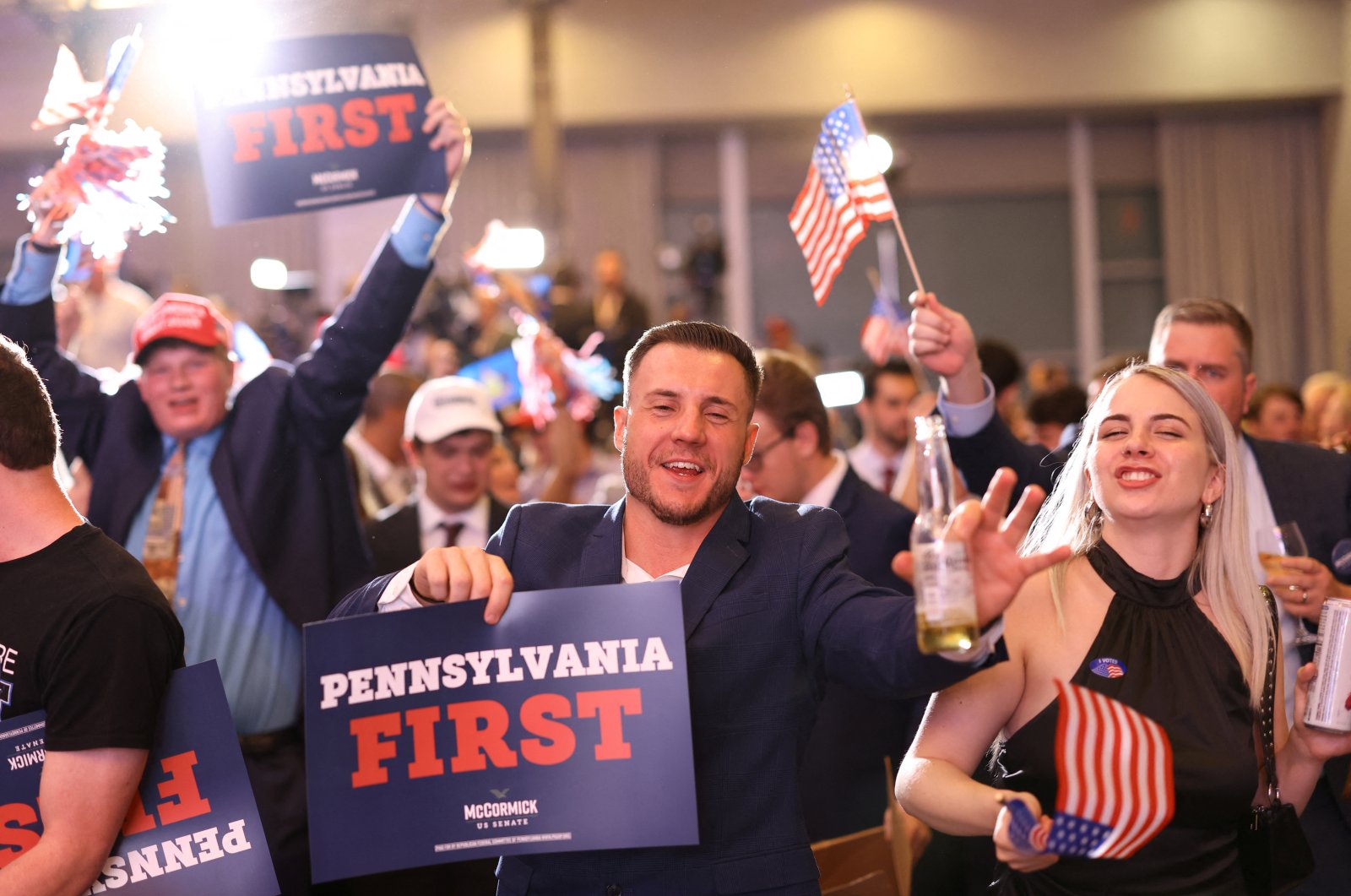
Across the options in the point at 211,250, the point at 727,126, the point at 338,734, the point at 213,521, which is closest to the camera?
the point at 338,734

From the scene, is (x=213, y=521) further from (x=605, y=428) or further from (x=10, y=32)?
(x=605, y=428)

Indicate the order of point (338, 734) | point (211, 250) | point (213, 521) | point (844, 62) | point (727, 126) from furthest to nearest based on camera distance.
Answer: point (727, 126)
point (844, 62)
point (211, 250)
point (213, 521)
point (338, 734)

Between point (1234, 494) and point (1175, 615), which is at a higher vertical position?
point (1234, 494)

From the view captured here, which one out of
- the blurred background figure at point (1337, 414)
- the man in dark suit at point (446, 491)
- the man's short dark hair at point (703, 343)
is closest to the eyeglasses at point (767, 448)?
the man in dark suit at point (446, 491)

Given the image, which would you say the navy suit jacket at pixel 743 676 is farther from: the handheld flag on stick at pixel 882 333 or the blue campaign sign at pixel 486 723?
the handheld flag on stick at pixel 882 333

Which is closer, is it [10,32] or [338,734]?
[338,734]

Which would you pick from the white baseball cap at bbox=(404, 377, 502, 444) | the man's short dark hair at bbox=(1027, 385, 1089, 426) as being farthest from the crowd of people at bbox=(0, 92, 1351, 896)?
the man's short dark hair at bbox=(1027, 385, 1089, 426)

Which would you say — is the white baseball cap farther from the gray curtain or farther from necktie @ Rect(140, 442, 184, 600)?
the gray curtain

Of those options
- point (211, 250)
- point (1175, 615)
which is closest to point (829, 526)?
point (1175, 615)

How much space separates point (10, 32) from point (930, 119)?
31.9 feet

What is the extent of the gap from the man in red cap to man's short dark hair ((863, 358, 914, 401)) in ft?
10.5

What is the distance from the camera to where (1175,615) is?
93.4 inches

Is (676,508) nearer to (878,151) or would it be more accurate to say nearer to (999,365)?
(878,151)

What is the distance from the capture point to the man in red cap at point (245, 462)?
3139 mm
